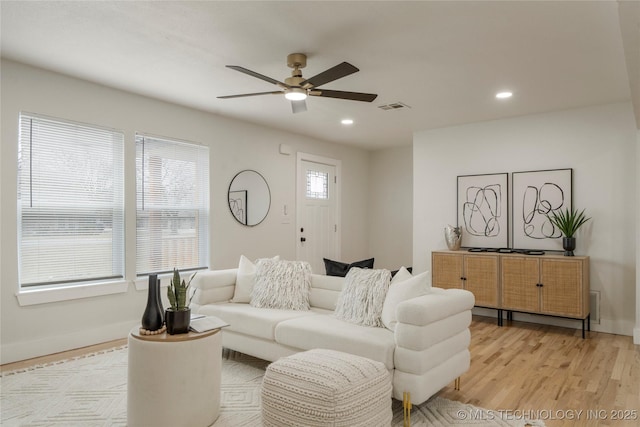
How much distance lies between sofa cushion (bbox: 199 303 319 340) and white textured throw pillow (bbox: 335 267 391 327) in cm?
33

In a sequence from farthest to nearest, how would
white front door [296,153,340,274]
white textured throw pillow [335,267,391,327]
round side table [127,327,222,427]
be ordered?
1. white front door [296,153,340,274]
2. white textured throw pillow [335,267,391,327]
3. round side table [127,327,222,427]

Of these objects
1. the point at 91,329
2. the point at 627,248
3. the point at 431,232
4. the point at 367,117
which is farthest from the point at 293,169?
the point at 627,248

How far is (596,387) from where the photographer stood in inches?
112

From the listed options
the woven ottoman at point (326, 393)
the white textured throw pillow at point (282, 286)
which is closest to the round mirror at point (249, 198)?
the white textured throw pillow at point (282, 286)

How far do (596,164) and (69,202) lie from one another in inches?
211

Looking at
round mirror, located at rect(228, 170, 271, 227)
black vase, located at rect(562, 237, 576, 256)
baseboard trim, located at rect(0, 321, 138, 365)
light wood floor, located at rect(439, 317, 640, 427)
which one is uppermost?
round mirror, located at rect(228, 170, 271, 227)

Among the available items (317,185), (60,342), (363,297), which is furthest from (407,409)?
(317,185)

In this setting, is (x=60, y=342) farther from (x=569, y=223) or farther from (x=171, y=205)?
(x=569, y=223)

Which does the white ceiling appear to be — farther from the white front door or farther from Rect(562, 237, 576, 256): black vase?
the white front door

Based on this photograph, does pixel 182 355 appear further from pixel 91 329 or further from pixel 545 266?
pixel 545 266

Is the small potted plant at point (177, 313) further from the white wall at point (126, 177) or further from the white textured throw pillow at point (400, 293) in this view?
the white wall at point (126, 177)

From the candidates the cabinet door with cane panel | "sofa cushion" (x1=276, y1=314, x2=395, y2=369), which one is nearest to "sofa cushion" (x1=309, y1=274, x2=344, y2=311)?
"sofa cushion" (x1=276, y1=314, x2=395, y2=369)

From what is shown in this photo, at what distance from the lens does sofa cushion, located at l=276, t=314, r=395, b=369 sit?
94.5 inches

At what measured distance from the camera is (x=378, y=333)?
260cm
